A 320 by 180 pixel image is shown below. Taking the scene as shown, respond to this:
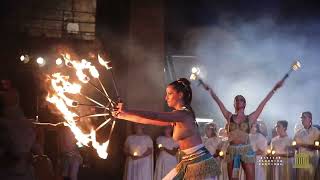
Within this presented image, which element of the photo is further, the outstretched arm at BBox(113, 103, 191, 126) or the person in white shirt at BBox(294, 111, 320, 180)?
the person in white shirt at BBox(294, 111, 320, 180)

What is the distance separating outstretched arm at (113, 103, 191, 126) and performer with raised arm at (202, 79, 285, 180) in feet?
10.5

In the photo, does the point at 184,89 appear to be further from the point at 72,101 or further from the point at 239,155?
the point at 239,155

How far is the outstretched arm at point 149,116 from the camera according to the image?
17.0 feet

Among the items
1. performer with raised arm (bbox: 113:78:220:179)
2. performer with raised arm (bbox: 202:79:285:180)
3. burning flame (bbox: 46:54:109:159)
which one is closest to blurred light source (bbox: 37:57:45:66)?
performer with raised arm (bbox: 202:79:285:180)

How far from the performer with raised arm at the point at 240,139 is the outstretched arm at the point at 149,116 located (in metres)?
3.21

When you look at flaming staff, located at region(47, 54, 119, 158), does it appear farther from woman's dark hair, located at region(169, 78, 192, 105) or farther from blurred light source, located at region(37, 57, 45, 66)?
blurred light source, located at region(37, 57, 45, 66)

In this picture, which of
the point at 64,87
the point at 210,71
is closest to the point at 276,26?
the point at 210,71

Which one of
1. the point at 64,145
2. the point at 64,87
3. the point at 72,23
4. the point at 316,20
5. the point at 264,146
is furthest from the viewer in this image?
the point at 72,23

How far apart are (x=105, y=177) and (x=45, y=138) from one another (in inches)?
58.6

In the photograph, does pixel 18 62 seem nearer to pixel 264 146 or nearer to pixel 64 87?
pixel 264 146

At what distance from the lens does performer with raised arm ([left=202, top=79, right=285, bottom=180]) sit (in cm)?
870

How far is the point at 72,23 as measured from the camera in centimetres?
1493

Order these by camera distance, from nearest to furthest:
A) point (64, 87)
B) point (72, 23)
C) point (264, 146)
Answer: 1. point (64, 87)
2. point (264, 146)
3. point (72, 23)

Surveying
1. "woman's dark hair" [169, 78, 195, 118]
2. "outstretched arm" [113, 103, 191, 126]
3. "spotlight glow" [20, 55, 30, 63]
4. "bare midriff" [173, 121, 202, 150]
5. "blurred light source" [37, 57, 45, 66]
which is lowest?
"bare midriff" [173, 121, 202, 150]
